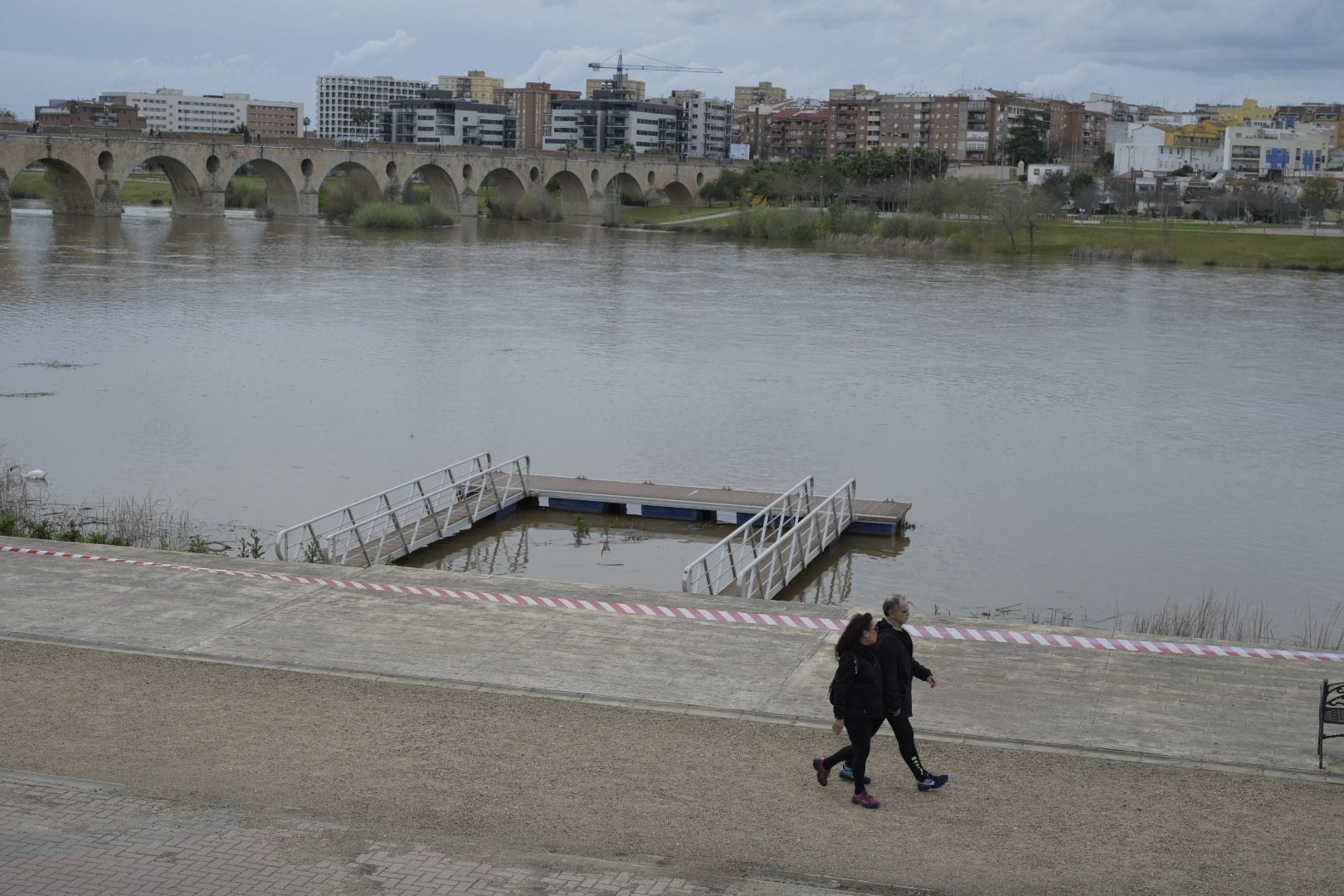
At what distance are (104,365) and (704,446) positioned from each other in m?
10.9

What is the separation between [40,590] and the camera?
1012cm

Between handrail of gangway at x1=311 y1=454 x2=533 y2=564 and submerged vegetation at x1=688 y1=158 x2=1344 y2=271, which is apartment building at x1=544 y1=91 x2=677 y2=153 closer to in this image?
submerged vegetation at x1=688 y1=158 x2=1344 y2=271

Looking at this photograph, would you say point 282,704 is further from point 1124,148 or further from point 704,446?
point 1124,148

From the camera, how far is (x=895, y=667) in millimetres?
6672

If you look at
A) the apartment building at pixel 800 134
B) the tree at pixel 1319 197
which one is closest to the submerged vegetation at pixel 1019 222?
the tree at pixel 1319 197

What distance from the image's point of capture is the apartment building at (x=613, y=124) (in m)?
144

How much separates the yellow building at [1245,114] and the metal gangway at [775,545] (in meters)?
141

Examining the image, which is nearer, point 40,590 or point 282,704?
point 282,704

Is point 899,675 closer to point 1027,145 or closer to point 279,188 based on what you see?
point 279,188

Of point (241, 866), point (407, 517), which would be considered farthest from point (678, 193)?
point (241, 866)

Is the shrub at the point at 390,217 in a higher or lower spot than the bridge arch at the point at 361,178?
lower

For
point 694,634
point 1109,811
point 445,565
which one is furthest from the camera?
point 445,565

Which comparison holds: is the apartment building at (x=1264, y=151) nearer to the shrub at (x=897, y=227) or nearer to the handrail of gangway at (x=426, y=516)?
the shrub at (x=897, y=227)

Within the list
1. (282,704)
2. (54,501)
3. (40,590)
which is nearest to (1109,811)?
(282,704)
